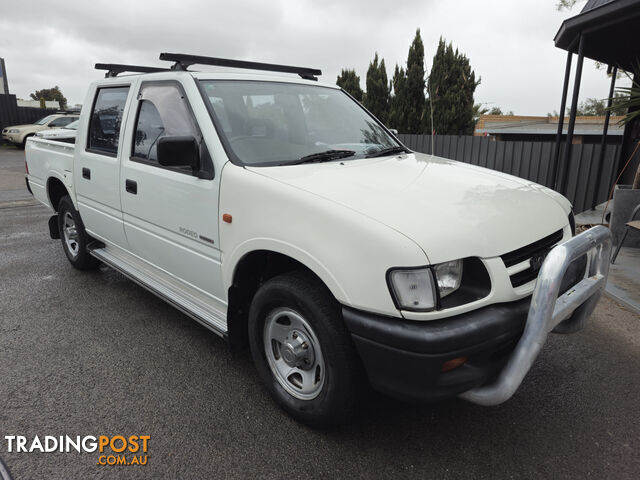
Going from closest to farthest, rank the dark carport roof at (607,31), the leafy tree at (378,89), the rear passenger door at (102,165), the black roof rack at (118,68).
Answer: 1. the rear passenger door at (102,165)
2. the black roof rack at (118,68)
3. the dark carport roof at (607,31)
4. the leafy tree at (378,89)

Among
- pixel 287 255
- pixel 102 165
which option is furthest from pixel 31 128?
pixel 287 255

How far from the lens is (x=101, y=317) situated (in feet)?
13.3

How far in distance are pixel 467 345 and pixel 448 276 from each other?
31cm

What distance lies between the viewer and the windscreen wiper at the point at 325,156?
296 cm

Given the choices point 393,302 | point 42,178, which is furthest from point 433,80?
point 393,302

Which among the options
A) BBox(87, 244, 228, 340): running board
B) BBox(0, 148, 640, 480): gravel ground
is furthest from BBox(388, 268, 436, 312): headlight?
BBox(87, 244, 228, 340): running board

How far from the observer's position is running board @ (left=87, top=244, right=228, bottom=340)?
3.04 meters

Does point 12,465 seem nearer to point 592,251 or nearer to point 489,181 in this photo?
point 489,181

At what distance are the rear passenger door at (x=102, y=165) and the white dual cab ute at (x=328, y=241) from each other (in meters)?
0.03

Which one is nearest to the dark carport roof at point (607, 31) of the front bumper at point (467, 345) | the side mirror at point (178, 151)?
the front bumper at point (467, 345)

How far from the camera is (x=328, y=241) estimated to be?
2.19 m

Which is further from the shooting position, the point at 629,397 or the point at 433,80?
the point at 433,80

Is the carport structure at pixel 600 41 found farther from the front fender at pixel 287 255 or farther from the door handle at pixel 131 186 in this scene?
the door handle at pixel 131 186

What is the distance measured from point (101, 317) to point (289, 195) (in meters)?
2.55
